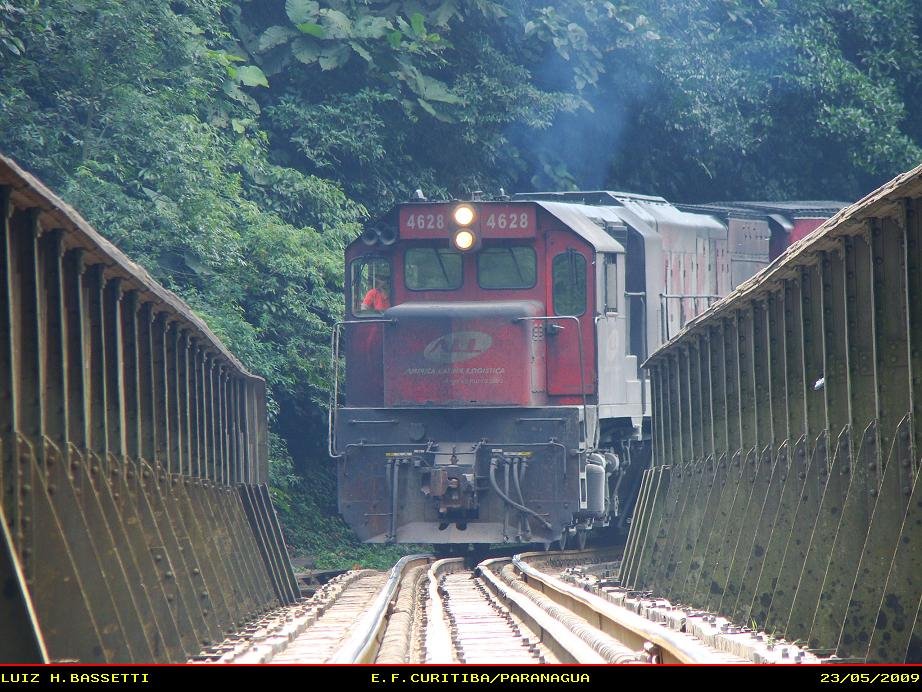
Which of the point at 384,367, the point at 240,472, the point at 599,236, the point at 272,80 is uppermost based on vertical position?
the point at 272,80

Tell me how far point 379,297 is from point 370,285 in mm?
177

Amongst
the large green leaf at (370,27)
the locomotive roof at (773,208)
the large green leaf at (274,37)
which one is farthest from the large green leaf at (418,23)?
the locomotive roof at (773,208)

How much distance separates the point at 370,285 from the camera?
59.4 ft

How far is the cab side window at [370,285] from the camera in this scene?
18031 millimetres

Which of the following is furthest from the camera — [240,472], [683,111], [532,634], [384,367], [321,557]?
[683,111]

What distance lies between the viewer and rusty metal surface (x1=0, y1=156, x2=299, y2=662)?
7.40 metres

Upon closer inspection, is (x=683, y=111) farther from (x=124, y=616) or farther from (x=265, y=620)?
(x=124, y=616)

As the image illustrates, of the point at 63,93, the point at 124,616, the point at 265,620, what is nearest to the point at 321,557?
the point at 63,93

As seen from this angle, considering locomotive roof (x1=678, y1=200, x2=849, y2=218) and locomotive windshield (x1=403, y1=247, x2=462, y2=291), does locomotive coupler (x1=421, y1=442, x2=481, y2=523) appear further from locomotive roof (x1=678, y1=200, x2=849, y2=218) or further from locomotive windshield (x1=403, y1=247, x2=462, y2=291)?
locomotive roof (x1=678, y1=200, x2=849, y2=218)

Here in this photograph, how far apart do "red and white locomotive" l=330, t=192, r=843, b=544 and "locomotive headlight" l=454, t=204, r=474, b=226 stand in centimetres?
2

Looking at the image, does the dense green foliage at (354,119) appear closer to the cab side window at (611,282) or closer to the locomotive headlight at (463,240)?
the locomotive headlight at (463,240)

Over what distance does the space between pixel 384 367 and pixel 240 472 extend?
2949mm

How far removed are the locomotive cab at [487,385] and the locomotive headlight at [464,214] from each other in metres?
0.02

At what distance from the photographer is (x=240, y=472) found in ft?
49.2
